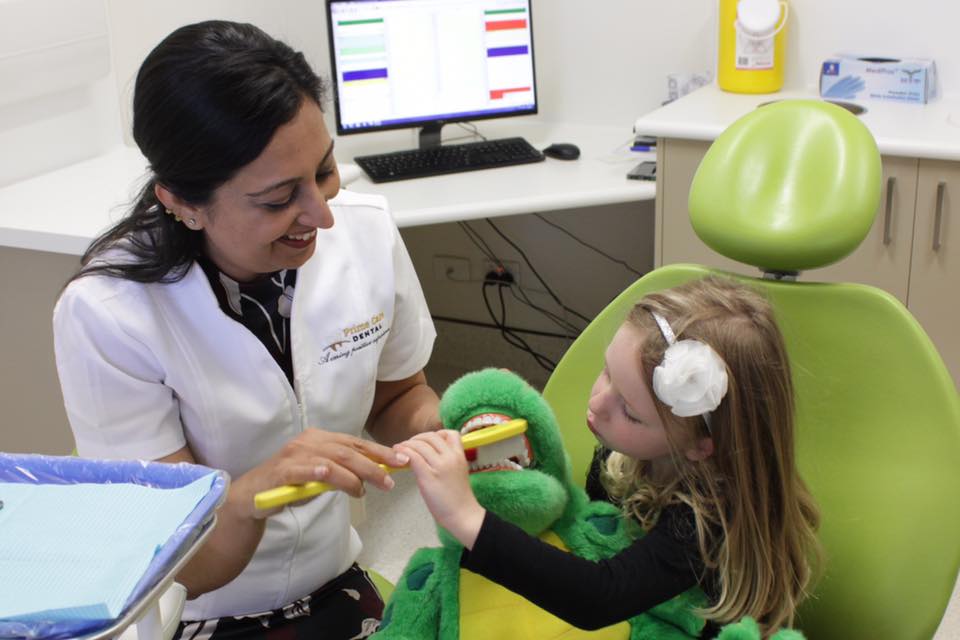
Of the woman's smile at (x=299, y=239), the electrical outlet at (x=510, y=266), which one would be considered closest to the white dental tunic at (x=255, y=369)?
the woman's smile at (x=299, y=239)

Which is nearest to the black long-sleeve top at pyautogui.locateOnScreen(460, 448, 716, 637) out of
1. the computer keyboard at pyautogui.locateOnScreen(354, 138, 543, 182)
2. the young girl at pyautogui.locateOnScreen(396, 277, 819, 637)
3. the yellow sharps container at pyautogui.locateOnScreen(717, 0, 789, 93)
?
the young girl at pyautogui.locateOnScreen(396, 277, 819, 637)

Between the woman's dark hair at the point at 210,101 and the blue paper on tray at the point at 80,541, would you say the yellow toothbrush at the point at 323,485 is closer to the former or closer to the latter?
the blue paper on tray at the point at 80,541

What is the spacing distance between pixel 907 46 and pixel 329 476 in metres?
1.97

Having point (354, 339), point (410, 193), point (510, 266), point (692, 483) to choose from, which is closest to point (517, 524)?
point (692, 483)

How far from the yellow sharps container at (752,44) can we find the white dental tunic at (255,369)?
131 centimetres

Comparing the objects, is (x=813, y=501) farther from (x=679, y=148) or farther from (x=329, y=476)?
(x=679, y=148)

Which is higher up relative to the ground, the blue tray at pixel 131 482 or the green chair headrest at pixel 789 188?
the green chair headrest at pixel 789 188

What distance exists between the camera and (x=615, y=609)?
3.79 ft

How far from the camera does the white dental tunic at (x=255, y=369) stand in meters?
1.26

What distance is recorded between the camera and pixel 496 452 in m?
1.20

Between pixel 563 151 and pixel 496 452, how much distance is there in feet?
4.78

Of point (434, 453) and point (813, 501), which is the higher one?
point (434, 453)

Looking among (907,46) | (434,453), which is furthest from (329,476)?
(907,46)

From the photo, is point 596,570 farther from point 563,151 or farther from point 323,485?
point 563,151
